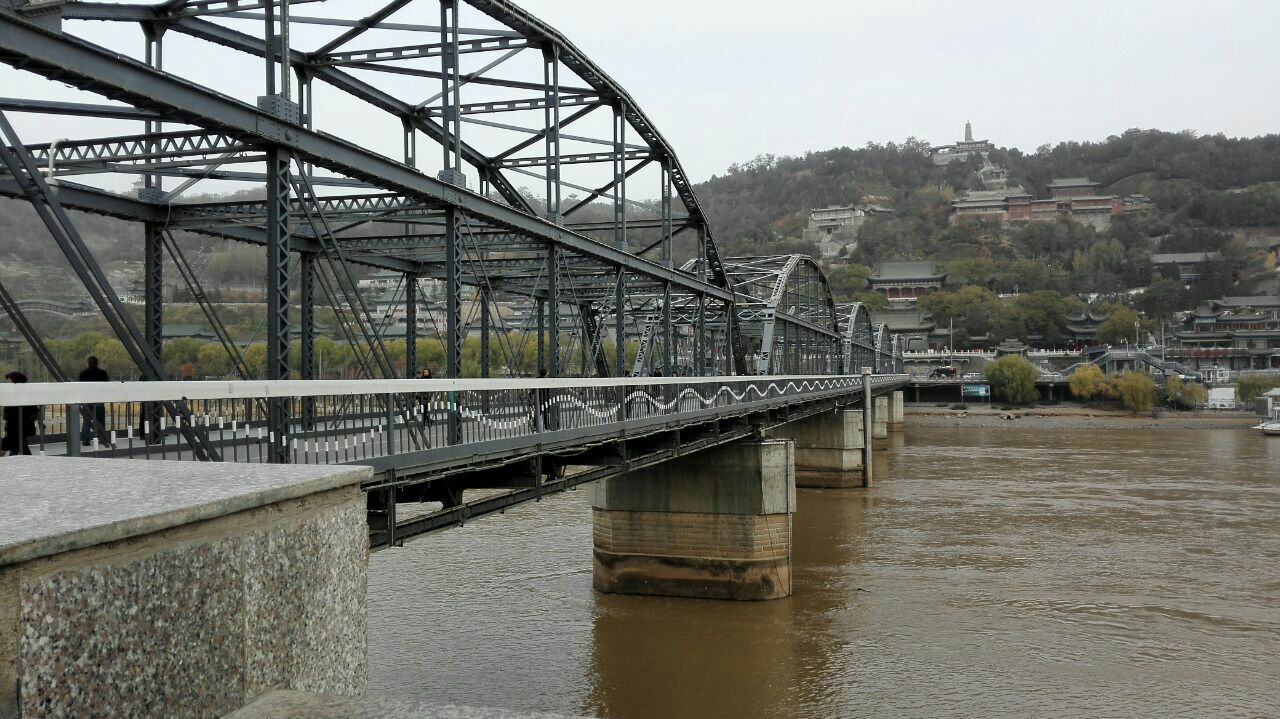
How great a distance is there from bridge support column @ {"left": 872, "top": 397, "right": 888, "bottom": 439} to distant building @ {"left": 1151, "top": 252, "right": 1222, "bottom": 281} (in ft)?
333

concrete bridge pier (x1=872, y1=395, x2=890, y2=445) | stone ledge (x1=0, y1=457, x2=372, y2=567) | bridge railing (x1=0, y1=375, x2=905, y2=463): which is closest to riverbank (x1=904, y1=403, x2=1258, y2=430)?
concrete bridge pier (x1=872, y1=395, x2=890, y2=445)

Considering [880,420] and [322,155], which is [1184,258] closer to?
[880,420]

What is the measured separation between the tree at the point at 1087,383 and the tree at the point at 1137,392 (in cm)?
389

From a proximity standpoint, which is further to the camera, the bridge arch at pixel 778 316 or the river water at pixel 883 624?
the bridge arch at pixel 778 316

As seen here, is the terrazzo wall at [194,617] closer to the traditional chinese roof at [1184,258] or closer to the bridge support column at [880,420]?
the bridge support column at [880,420]

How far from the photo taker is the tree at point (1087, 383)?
11050cm

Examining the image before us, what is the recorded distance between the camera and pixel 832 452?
50625 millimetres

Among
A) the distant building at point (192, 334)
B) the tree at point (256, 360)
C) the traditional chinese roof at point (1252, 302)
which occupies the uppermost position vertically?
the traditional chinese roof at point (1252, 302)

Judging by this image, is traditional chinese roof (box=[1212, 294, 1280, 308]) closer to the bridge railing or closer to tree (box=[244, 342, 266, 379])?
tree (box=[244, 342, 266, 379])

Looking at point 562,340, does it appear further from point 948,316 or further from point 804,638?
point 948,316

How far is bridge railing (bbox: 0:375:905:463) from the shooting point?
7.14 meters

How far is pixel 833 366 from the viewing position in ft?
305

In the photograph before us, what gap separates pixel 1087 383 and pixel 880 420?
43.2 meters

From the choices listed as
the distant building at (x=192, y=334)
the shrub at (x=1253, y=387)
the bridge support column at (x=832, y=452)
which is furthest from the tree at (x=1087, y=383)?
the distant building at (x=192, y=334)
